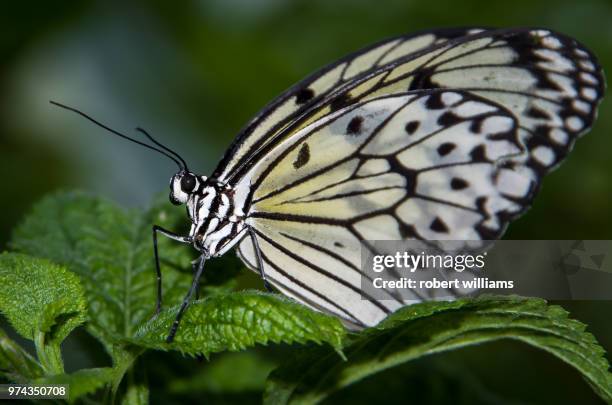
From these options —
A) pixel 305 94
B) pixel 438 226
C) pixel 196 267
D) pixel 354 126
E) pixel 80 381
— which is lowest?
pixel 80 381

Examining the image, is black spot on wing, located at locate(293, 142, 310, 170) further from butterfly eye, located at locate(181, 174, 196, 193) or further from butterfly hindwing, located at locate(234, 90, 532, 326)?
butterfly eye, located at locate(181, 174, 196, 193)

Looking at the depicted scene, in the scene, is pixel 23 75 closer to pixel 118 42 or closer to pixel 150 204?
pixel 118 42

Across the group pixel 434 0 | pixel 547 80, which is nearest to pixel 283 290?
pixel 547 80

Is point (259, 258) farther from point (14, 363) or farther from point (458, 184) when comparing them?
point (14, 363)

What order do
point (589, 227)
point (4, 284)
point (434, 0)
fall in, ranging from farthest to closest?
point (434, 0)
point (589, 227)
point (4, 284)

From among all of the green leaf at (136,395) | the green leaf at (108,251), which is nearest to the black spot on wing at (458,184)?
the green leaf at (108,251)

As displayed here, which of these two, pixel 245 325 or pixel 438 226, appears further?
pixel 438 226

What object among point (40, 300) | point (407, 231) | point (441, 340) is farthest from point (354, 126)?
point (40, 300)

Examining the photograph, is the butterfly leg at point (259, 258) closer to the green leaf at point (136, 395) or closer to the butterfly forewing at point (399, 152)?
the butterfly forewing at point (399, 152)
